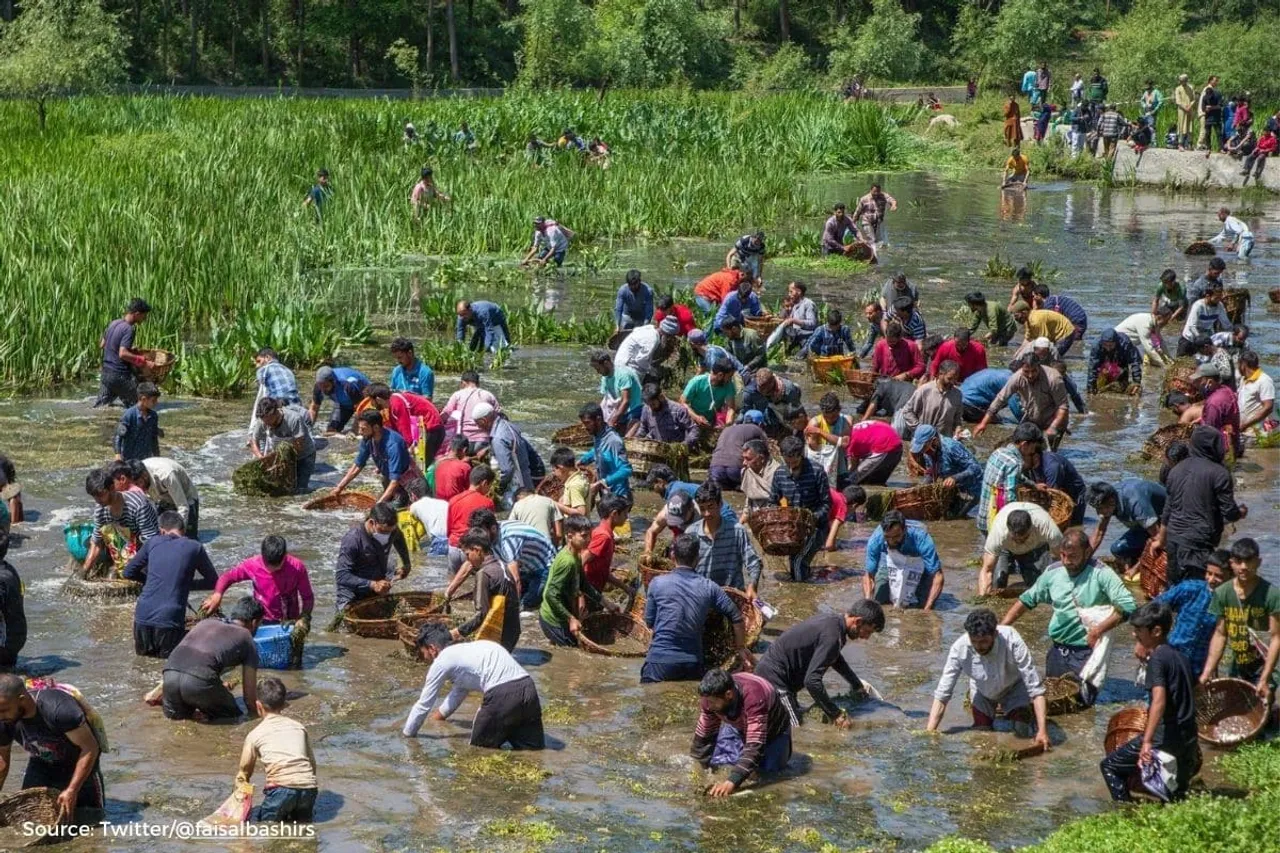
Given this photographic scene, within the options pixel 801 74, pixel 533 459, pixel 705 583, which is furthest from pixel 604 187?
pixel 801 74

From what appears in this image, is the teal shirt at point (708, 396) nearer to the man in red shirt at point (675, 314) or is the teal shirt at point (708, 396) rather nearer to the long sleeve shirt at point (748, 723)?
the man in red shirt at point (675, 314)

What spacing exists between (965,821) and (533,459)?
749 centimetres

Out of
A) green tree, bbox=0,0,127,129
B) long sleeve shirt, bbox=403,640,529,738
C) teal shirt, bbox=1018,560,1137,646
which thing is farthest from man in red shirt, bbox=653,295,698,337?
green tree, bbox=0,0,127,129

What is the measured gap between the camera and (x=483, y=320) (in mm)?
22188

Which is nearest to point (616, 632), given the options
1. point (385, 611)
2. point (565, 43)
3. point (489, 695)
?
point (385, 611)

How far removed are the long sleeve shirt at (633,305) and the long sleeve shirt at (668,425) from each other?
4.66 metres

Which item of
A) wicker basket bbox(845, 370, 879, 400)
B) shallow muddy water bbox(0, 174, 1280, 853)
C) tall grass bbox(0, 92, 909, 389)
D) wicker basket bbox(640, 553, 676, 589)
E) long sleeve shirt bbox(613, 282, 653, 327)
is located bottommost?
shallow muddy water bbox(0, 174, 1280, 853)

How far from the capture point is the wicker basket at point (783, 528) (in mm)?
13906

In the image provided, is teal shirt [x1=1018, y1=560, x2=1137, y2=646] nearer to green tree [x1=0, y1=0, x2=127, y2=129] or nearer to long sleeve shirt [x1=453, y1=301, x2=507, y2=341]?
long sleeve shirt [x1=453, y1=301, x2=507, y2=341]

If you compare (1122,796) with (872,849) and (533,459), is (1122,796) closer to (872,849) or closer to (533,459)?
(872,849)

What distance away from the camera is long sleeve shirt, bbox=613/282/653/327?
70.8ft

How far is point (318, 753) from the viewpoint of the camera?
1034 centimetres

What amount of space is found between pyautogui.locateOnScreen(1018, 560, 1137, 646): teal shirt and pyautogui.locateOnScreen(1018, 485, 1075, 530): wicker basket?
3074 millimetres

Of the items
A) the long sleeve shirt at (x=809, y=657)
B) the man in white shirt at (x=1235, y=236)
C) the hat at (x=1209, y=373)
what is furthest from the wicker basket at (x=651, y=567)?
the man in white shirt at (x=1235, y=236)
